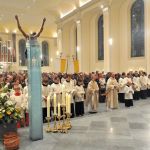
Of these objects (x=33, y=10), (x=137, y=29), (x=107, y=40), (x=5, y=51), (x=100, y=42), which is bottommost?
(x=107, y=40)

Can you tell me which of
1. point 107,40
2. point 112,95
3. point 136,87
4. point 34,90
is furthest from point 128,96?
point 107,40

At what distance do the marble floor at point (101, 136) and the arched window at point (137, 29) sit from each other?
9500 millimetres

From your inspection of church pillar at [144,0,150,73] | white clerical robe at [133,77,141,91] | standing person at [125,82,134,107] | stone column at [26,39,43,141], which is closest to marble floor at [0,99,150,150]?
stone column at [26,39,43,141]

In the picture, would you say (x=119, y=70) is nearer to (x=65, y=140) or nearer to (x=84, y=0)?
(x=84, y=0)

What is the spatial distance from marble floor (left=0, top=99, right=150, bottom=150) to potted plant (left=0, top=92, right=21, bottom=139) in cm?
45

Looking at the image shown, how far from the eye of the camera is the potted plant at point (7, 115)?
19.5 ft

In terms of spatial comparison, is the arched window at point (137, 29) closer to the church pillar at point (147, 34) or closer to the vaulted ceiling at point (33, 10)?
the church pillar at point (147, 34)

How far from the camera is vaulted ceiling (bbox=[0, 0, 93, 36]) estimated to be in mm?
22328

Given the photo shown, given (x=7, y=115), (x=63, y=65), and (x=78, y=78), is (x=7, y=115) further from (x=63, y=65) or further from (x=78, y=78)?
(x=63, y=65)

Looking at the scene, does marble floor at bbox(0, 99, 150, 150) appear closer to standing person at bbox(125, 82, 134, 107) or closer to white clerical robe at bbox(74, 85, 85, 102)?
white clerical robe at bbox(74, 85, 85, 102)

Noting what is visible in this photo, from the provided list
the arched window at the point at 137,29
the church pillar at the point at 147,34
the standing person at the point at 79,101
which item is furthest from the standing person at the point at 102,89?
the arched window at the point at 137,29

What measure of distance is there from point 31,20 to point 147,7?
1692 centimetres

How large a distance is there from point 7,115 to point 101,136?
2.31 metres

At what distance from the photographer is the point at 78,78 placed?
10.6 m
